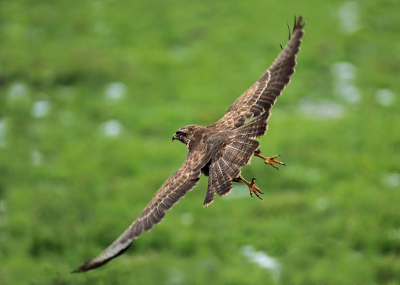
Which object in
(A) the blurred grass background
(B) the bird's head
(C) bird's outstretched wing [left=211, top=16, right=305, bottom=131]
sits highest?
(A) the blurred grass background

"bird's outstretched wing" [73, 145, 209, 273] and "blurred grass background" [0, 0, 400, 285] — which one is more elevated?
"blurred grass background" [0, 0, 400, 285]

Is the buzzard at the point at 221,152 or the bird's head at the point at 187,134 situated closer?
the buzzard at the point at 221,152

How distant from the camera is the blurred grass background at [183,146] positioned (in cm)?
1694

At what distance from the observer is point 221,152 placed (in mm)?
7797

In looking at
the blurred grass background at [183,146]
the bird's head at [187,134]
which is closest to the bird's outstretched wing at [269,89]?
the bird's head at [187,134]

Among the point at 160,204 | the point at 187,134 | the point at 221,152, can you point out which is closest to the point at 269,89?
the point at 187,134

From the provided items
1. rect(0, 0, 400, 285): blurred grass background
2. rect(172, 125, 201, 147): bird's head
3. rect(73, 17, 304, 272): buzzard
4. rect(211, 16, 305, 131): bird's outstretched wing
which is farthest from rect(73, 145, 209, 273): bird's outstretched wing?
rect(0, 0, 400, 285): blurred grass background

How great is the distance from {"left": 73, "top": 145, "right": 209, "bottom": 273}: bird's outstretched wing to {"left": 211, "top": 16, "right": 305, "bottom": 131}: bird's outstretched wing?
92 centimetres

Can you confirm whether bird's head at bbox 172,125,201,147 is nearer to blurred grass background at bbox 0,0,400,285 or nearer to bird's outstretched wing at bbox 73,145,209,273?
bird's outstretched wing at bbox 73,145,209,273

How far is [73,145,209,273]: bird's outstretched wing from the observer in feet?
24.8

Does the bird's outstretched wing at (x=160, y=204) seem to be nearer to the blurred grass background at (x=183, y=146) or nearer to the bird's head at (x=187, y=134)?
the bird's head at (x=187, y=134)

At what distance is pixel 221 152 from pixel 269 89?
Result: 1772 millimetres

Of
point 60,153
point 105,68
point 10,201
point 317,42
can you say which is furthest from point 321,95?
point 10,201

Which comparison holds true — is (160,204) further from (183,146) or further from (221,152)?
(183,146)
